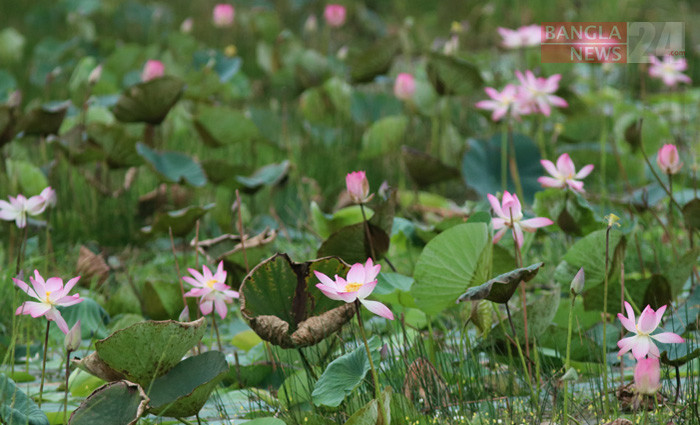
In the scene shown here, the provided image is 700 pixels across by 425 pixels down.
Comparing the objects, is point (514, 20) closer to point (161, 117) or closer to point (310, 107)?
point (310, 107)

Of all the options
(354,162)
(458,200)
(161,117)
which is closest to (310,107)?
(354,162)

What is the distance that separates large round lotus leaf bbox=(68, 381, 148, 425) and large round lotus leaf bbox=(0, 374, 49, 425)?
0.21 ft

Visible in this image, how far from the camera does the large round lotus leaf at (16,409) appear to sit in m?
0.98

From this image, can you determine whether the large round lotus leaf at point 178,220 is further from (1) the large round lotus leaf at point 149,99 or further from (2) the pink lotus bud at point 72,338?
(2) the pink lotus bud at point 72,338

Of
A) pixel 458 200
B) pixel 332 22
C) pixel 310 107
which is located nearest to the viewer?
pixel 458 200

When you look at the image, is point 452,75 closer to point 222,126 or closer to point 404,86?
point 404,86

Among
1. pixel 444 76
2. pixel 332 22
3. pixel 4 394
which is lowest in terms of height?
pixel 4 394

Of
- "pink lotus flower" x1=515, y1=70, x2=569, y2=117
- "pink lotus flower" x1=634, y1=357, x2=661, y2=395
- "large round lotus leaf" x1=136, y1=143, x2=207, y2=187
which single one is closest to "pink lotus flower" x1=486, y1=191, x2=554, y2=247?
"pink lotus flower" x1=634, y1=357, x2=661, y2=395

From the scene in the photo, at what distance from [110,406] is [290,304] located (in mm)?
293

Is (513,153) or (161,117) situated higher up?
(161,117)

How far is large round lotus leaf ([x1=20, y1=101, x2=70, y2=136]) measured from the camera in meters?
2.11

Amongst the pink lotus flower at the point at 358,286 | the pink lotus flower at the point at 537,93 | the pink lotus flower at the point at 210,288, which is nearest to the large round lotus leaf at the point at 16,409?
the pink lotus flower at the point at 210,288

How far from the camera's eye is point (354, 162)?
2.80 m

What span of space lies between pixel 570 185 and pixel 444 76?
1090 millimetres
